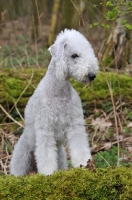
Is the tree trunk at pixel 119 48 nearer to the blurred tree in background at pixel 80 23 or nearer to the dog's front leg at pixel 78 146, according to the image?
the blurred tree in background at pixel 80 23

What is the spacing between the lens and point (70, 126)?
14.2ft

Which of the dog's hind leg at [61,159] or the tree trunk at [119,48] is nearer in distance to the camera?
the dog's hind leg at [61,159]

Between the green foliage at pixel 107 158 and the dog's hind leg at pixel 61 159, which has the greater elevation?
the dog's hind leg at pixel 61 159

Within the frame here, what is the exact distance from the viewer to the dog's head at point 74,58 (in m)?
3.98

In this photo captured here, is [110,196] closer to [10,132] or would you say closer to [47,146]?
[47,146]

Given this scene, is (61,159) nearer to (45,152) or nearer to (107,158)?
(45,152)

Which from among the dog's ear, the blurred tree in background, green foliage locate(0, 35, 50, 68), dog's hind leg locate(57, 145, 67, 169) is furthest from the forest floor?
the dog's ear

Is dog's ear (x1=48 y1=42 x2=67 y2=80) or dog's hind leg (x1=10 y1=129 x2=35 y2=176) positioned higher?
dog's ear (x1=48 y1=42 x2=67 y2=80)

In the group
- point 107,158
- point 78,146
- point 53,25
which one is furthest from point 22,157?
point 53,25

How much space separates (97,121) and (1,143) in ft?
5.50

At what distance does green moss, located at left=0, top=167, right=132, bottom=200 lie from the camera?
11.0 feet

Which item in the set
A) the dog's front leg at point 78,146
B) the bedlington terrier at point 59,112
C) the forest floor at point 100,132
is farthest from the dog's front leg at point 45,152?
the forest floor at point 100,132

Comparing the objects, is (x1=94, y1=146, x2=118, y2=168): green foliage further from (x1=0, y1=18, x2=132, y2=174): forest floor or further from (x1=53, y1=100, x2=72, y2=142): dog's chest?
(x1=53, y1=100, x2=72, y2=142): dog's chest

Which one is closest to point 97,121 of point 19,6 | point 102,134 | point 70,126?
point 102,134
